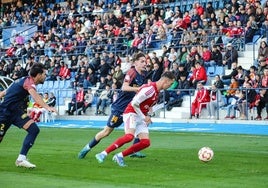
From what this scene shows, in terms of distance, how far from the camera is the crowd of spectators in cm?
3275

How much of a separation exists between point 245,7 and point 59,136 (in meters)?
13.0

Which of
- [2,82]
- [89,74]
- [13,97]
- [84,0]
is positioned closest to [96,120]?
[89,74]

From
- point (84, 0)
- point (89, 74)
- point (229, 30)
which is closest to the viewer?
point (229, 30)

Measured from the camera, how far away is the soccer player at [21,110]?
14266 mm

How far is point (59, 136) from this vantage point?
80.4 ft

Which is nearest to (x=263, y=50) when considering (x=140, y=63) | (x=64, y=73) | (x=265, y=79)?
(x=265, y=79)

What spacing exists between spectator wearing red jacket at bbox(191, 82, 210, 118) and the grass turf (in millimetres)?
9268

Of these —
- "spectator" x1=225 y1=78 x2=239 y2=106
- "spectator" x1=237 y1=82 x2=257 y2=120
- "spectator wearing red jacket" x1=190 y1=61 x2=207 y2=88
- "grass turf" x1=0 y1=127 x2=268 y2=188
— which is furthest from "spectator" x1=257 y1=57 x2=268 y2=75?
"grass turf" x1=0 y1=127 x2=268 y2=188

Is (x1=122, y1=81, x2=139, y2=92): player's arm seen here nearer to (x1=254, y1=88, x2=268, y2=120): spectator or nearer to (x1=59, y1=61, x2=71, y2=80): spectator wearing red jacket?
(x1=254, y1=88, x2=268, y2=120): spectator

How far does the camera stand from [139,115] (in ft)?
47.9

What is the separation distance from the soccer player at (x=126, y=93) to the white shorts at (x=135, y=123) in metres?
0.52

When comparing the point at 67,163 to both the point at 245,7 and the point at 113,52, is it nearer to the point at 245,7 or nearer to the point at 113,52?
the point at 245,7

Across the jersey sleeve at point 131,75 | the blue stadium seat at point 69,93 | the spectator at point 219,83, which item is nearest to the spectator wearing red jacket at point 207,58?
the spectator at point 219,83

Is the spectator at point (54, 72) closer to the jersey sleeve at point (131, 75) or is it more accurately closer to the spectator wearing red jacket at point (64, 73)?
the spectator wearing red jacket at point (64, 73)
